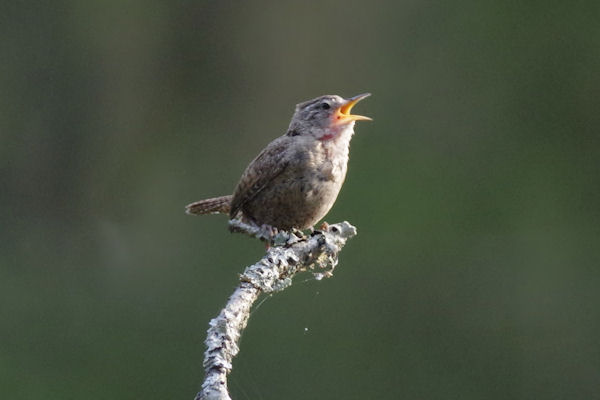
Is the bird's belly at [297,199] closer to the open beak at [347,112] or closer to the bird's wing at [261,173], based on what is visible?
the bird's wing at [261,173]

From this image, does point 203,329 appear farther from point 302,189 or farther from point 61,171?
point 302,189

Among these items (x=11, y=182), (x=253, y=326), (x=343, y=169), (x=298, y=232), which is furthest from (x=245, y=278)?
(x=11, y=182)

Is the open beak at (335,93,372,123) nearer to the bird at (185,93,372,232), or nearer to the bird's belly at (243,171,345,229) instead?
the bird at (185,93,372,232)

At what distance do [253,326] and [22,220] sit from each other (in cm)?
218

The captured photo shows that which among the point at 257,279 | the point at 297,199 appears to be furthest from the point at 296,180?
the point at 257,279

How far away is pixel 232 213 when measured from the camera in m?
3.44

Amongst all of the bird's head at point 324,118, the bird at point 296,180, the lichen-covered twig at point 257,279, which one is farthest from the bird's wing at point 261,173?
the lichen-covered twig at point 257,279

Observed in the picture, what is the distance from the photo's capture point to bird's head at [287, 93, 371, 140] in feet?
11.2

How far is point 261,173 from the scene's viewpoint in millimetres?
3273

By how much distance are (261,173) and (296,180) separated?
0.33 feet

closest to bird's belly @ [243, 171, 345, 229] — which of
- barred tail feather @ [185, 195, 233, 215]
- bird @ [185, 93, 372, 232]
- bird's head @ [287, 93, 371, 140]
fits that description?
bird @ [185, 93, 372, 232]

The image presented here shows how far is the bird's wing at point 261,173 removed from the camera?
3.26 meters

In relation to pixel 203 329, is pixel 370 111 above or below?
above

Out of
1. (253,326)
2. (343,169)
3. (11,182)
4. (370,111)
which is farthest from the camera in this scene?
(11,182)
